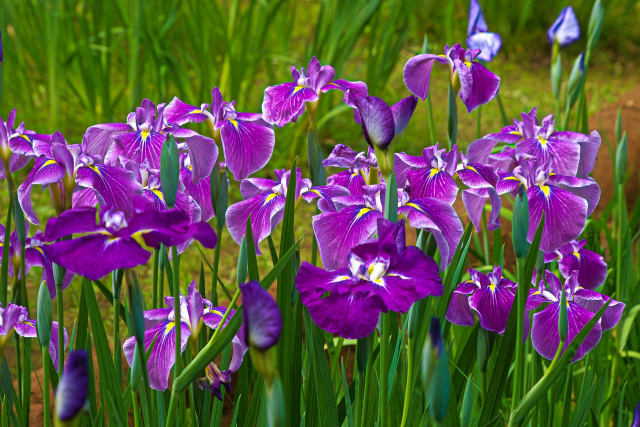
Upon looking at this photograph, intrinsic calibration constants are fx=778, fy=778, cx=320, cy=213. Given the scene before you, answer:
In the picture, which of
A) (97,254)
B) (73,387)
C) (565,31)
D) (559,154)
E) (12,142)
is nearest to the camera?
(73,387)

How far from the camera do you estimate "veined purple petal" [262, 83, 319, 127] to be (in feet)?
3.64

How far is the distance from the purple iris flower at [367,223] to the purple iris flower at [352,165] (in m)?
0.08

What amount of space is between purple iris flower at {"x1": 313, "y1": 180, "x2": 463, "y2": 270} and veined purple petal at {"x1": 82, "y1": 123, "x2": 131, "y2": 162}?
33cm

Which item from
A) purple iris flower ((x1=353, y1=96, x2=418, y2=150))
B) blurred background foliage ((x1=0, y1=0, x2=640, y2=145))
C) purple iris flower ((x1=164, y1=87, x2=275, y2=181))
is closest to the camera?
purple iris flower ((x1=353, y1=96, x2=418, y2=150))

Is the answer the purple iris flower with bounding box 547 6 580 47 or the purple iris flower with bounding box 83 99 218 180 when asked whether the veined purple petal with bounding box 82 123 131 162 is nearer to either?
the purple iris flower with bounding box 83 99 218 180

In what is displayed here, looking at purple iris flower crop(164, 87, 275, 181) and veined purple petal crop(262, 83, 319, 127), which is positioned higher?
veined purple petal crop(262, 83, 319, 127)

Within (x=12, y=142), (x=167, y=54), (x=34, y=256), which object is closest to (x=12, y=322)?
(x=34, y=256)

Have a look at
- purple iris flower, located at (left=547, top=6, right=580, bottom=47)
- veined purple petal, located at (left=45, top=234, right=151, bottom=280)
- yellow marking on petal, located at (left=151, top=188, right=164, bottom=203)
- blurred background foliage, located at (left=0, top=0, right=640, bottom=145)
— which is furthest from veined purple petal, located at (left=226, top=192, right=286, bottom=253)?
blurred background foliage, located at (left=0, top=0, right=640, bottom=145)

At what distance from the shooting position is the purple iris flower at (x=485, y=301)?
105 cm

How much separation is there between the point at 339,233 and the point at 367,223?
3 centimetres

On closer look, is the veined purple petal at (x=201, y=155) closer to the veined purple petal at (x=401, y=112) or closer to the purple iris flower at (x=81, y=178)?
the purple iris flower at (x=81, y=178)

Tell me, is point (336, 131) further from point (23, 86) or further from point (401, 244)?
point (401, 244)

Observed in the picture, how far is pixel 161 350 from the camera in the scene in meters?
1.05

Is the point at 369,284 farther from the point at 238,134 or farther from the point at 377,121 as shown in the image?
the point at 238,134
